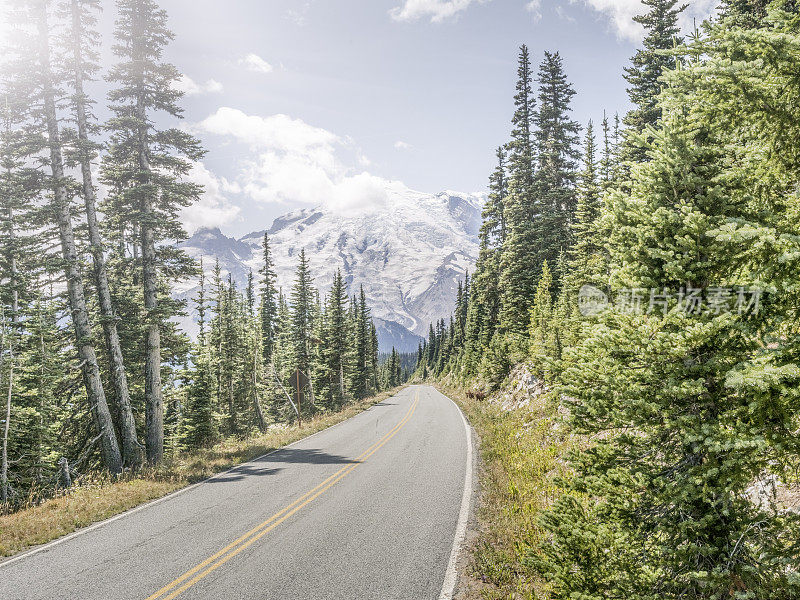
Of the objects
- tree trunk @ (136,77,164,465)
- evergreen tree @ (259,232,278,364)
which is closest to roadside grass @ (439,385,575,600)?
tree trunk @ (136,77,164,465)

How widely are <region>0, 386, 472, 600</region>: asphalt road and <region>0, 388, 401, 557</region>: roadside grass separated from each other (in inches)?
23.5

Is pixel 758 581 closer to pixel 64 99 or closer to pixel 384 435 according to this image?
pixel 384 435

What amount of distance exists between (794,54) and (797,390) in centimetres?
262

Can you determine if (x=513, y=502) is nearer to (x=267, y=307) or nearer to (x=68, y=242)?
(x=68, y=242)

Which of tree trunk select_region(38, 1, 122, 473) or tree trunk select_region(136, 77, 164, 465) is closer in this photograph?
tree trunk select_region(38, 1, 122, 473)

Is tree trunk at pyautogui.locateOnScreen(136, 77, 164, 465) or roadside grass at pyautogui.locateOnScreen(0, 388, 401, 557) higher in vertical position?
tree trunk at pyautogui.locateOnScreen(136, 77, 164, 465)

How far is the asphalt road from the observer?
19.4 ft

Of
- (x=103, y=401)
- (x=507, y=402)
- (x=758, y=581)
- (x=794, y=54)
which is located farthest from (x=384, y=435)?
(x=794, y=54)

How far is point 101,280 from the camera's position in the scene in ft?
54.1

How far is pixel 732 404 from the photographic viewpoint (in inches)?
143

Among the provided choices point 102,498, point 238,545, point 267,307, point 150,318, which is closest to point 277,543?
point 238,545

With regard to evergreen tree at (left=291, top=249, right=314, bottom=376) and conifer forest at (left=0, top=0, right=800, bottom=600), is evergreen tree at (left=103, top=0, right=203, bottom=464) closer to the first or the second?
conifer forest at (left=0, top=0, right=800, bottom=600)

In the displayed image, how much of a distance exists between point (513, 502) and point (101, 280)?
17.6 meters

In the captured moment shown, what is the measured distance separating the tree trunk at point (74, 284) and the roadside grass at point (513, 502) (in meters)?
14.5
